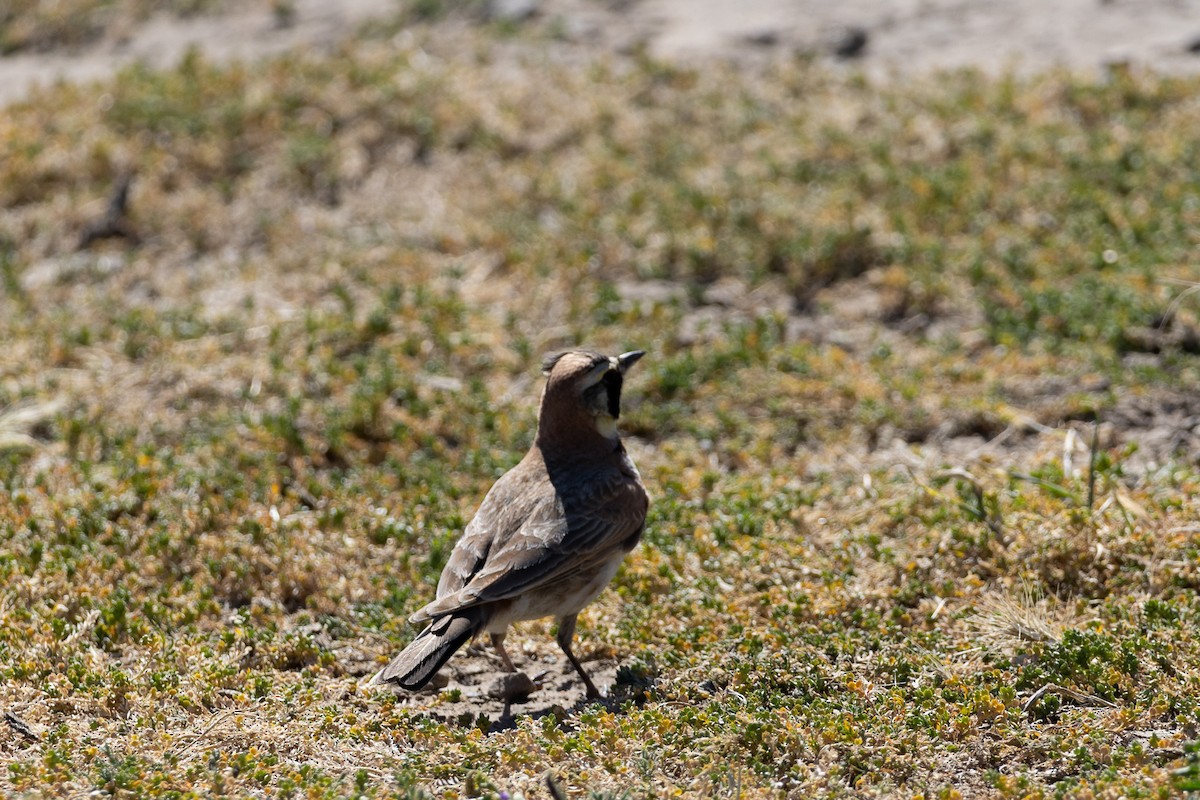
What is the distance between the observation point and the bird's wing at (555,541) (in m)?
6.14

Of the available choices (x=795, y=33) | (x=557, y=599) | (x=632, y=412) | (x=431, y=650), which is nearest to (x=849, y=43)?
(x=795, y=33)

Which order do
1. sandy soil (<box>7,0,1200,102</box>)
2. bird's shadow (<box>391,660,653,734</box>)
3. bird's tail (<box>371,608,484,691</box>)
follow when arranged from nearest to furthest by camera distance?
bird's tail (<box>371,608,484,691</box>) → bird's shadow (<box>391,660,653,734</box>) → sandy soil (<box>7,0,1200,102</box>)

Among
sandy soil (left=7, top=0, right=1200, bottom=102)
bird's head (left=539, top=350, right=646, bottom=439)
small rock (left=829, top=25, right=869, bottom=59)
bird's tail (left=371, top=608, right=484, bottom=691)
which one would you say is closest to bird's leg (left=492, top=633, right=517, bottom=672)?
bird's tail (left=371, top=608, right=484, bottom=691)

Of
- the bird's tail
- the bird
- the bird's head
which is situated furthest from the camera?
the bird's head

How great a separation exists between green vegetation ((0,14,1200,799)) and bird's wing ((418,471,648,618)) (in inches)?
21.3

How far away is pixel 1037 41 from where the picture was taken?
13.0 metres

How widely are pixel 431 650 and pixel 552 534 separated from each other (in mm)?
880

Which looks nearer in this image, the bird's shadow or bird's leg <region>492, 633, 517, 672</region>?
the bird's shadow

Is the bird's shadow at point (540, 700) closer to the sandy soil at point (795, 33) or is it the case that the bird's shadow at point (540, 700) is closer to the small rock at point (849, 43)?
the sandy soil at point (795, 33)

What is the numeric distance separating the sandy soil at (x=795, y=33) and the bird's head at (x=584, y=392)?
7000mm

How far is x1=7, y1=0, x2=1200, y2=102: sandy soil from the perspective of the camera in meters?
12.8

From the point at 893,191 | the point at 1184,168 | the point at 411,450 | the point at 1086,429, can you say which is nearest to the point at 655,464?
the point at 411,450

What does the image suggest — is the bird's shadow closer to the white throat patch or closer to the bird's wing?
the bird's wing

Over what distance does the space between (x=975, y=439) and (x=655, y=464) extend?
2030 millimetres
